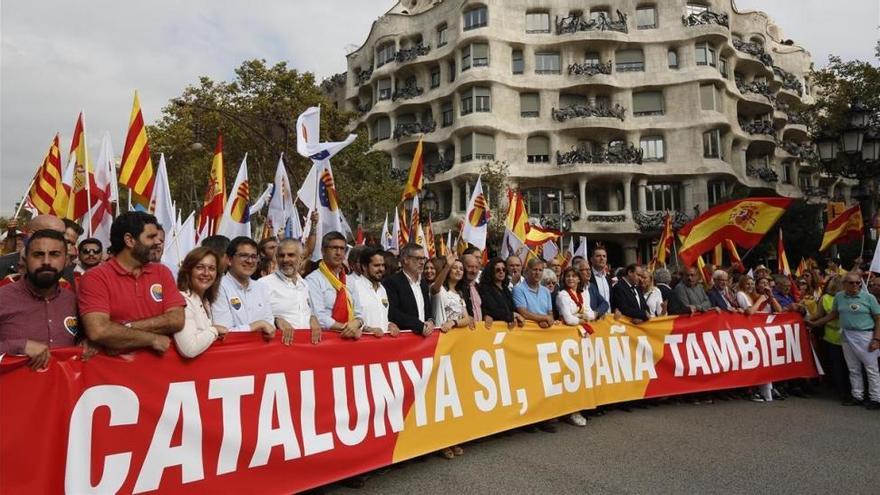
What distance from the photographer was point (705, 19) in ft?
121

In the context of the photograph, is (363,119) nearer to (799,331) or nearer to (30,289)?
(799,331)

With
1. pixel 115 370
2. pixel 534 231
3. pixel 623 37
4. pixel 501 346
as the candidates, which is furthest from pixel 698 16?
pixel 115 370

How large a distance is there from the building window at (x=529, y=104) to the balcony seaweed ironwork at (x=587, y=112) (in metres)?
0.99

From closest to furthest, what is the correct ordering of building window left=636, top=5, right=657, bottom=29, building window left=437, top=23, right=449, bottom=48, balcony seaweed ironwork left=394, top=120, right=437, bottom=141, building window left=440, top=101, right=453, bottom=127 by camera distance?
building window left=636, top=5, right=657, bottom=29 → building window left=440, top=101, right=453, bottom=127 → balcony seaweed ironwork left=394, top=120, right=437, bottom=141 → building window left=437, top=23, right=449, bottom=48

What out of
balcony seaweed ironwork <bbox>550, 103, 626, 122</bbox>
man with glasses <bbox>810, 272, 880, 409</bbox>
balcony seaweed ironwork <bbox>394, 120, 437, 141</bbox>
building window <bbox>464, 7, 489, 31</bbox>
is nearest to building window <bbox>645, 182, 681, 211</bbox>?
balcony seaweed ironwork <bbox>550, 103, 626, 122</bbox>

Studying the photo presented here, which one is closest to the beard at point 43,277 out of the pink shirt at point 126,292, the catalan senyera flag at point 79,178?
the pink shirt at point 126,292

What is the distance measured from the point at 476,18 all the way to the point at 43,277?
37347mm

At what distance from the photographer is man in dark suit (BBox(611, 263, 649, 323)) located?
283 inches

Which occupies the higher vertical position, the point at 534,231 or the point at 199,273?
the point at 534,231

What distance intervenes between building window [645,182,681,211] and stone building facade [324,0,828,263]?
0.07m

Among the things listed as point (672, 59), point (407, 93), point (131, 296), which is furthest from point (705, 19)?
point (131, 296)

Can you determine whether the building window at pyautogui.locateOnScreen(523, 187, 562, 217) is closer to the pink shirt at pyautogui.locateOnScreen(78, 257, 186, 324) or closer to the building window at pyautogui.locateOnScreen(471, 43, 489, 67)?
the building window at pyautogui.locateOnScreen(471, 43, 489, 67)

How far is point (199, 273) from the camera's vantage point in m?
3.95

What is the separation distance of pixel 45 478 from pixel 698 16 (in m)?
42.2
